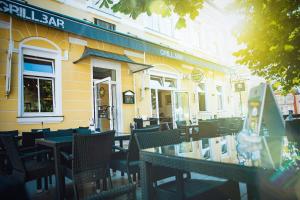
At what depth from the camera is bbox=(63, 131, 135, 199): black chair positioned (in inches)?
101

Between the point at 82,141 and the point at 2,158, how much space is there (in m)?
1.75

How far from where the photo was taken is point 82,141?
2590 millimetres

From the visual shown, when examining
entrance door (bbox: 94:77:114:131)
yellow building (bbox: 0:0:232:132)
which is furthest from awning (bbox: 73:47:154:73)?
entrance door (bbox: 94:77:114:131)

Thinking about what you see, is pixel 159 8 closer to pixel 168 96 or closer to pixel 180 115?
pixel 180 115

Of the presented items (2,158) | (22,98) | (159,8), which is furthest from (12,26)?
(159,8)

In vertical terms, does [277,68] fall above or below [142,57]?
below

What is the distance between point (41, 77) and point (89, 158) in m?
4.59

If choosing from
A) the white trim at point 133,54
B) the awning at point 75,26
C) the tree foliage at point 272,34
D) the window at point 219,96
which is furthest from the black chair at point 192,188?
the window at point 219,96

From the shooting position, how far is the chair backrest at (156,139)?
199cm

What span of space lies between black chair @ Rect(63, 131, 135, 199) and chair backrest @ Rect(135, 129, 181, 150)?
0.85 metres

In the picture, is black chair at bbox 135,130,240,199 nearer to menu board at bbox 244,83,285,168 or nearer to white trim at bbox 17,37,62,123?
menu board at bbox 244,83,285,168

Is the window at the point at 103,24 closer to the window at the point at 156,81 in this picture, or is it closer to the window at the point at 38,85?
the window at the point at 38,85

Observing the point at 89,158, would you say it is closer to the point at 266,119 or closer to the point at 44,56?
the point at 266,119

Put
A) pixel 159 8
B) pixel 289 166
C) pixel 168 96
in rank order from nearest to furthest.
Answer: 1. pixel 289 166
2. pixel 159 8
3. pixel 168 96
